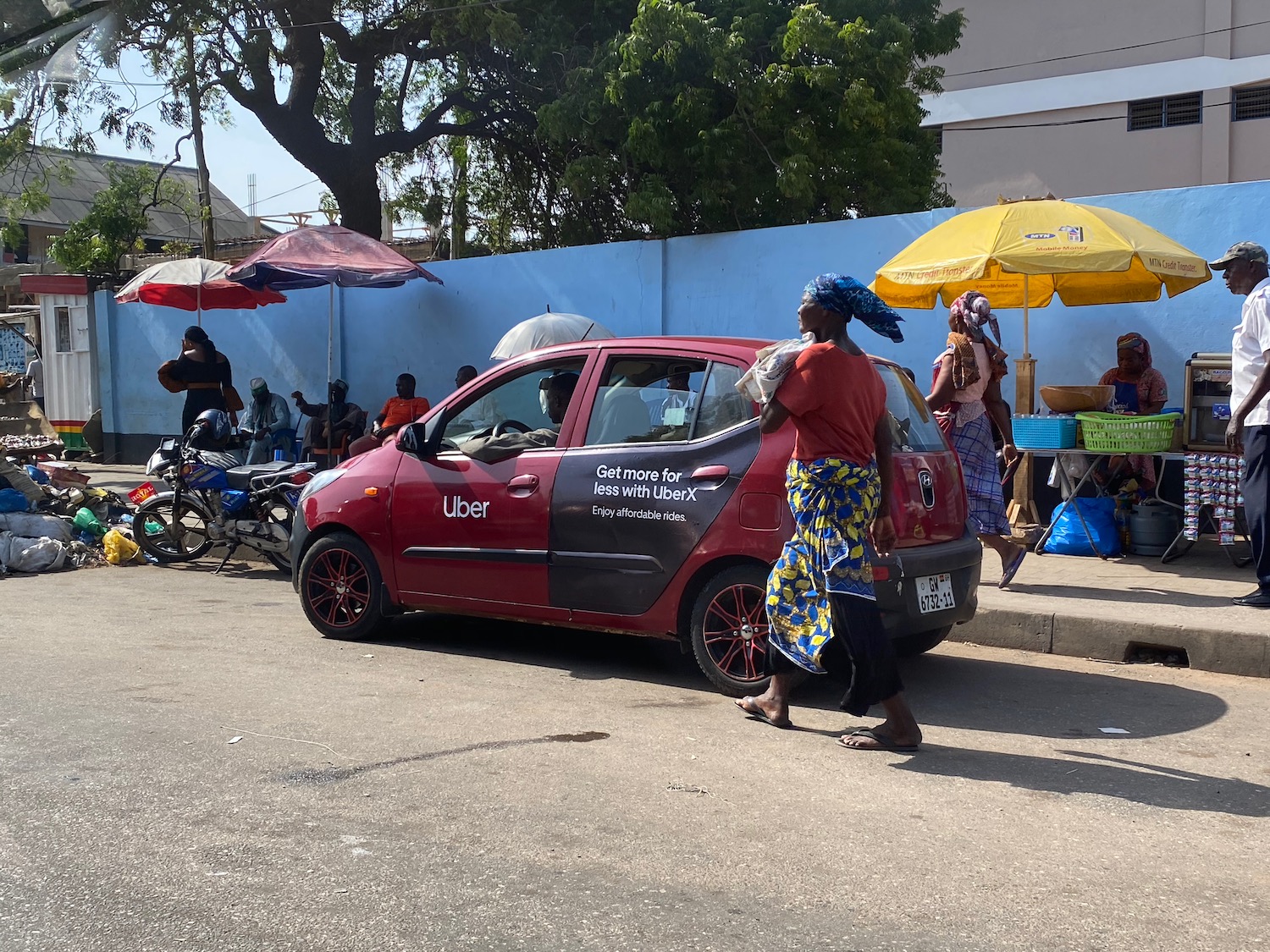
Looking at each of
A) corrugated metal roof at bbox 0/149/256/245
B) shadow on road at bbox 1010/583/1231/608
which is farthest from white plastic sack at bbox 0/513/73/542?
corrugated metal roof at bbox 0/149/256/245

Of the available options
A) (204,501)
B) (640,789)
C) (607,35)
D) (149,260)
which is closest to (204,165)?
(149,260)

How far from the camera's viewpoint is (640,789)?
13.8 feet

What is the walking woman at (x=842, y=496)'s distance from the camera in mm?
4594

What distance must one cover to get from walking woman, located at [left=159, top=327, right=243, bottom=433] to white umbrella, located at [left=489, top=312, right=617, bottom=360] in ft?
11.0

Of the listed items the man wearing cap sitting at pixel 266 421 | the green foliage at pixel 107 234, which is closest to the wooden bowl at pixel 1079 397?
the man wearing cap sitting at pixel 266 421

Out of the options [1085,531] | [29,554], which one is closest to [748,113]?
[1085,531]

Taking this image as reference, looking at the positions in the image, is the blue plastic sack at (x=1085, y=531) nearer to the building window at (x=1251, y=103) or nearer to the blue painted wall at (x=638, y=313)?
the blue painted wall at (x=638, y=313)

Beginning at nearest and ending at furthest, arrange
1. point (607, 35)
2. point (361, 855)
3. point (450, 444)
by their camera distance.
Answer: point (361, 855) → point (450, 444) → point (607, 35)

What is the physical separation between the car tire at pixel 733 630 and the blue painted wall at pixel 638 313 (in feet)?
17.5

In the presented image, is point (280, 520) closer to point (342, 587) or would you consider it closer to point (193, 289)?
A: point (342, 587)

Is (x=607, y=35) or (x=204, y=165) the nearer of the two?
(x=607, y=35)

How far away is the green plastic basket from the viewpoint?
7.97 meters

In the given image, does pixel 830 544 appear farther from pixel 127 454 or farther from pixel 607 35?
pixel 127 454

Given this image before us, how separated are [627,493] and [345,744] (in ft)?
5.90
